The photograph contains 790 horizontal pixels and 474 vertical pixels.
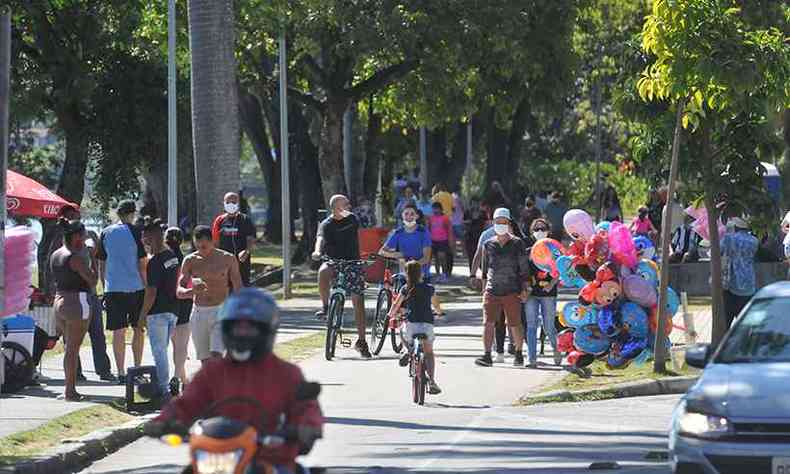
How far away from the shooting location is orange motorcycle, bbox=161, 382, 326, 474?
7539 millimetres

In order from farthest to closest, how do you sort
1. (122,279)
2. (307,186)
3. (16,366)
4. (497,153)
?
(497,153), (307,186), (122,279), (16,366)

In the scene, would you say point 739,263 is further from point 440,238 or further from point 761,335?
point 440,238

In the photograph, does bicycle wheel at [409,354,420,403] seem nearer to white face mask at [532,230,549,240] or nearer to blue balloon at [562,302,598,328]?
blue balloon at [562,302,598,328]

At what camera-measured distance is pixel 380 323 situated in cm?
2333

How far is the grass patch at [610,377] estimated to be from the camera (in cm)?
1877

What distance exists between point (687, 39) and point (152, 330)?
6.28 meters

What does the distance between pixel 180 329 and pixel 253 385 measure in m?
9.76

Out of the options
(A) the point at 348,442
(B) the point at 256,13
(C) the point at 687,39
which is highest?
(B) the point at 256,13

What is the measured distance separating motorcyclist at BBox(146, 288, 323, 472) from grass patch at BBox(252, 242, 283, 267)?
32.6m

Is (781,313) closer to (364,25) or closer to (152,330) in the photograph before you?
(152,330)

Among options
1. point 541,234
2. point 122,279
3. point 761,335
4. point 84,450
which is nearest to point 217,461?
point 761,335

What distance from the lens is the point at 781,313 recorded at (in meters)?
11.9

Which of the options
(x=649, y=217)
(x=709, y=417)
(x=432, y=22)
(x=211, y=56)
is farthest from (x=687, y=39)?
(x=432, y=22)

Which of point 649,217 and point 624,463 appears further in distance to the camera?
point 649,217
